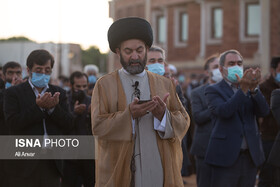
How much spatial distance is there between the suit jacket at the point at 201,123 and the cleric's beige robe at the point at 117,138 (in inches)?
130

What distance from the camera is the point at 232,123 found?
261 inches

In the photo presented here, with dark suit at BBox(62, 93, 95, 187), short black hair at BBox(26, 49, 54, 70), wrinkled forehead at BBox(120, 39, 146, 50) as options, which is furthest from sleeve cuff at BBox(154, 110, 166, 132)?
dark suit at BBox(62, 93, 95, 187)

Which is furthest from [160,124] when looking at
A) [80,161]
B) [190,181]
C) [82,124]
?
[190,181]

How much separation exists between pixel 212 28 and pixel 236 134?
23.7m

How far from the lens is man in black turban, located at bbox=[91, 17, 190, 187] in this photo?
4727 millimetres

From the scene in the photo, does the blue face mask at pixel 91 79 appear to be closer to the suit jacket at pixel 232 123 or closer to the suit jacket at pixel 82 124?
the suit jacket at pixel 82 124

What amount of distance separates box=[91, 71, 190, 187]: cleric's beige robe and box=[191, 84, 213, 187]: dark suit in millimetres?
3255

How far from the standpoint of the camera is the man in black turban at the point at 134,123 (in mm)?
4727

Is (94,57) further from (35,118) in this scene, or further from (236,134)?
(35,118)

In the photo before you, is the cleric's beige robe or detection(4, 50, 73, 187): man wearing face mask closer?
the cleric's beige robe

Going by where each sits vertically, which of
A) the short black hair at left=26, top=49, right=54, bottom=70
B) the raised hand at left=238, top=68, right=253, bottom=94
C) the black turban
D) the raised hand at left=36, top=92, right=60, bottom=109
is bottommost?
the raised hand at left=36, top=92, right=60, bottom=109

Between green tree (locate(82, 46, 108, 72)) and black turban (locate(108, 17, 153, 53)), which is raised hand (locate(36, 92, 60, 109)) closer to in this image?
black turban (locate(108, 17, 153, 53))

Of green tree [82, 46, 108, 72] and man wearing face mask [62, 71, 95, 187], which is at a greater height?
green tree [82, 46, 108, 72]

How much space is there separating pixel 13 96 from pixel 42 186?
1.05m
